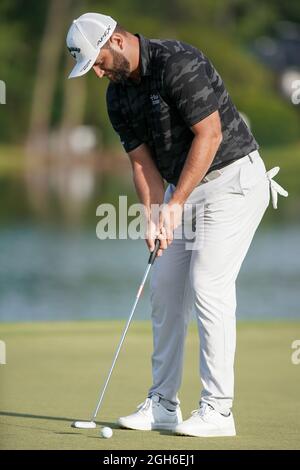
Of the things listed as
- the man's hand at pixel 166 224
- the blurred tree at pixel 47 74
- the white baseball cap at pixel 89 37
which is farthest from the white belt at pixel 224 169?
the blurred tree at pixel 47 74

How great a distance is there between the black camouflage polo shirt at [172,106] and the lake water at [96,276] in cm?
641

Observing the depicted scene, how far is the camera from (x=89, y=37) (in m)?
3.98

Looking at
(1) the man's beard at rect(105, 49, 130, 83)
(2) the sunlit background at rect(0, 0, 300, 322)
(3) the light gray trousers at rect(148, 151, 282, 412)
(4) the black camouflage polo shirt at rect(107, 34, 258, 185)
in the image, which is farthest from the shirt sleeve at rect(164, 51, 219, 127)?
(2) the sunlit background at rect(0, 0, 300, 322)

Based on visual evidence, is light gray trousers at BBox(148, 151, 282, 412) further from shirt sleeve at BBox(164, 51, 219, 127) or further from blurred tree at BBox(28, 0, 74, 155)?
blurred tree at BBox(28, 0, 74, 155)

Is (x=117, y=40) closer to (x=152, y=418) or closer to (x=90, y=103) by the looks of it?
(x=152, y=418)

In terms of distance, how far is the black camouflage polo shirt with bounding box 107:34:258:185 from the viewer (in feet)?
13.1

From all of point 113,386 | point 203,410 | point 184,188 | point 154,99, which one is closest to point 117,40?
point 154,99

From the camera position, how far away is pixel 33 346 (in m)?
6.30

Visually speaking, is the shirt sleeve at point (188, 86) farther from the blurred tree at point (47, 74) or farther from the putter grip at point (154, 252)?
the blurred tree at point (47, 74)

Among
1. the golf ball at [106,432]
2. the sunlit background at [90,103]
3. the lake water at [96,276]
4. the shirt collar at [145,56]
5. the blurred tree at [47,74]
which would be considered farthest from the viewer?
the blurred tree at [47,74]

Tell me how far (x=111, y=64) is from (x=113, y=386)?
4.86ft

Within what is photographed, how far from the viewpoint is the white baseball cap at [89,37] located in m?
3.96
